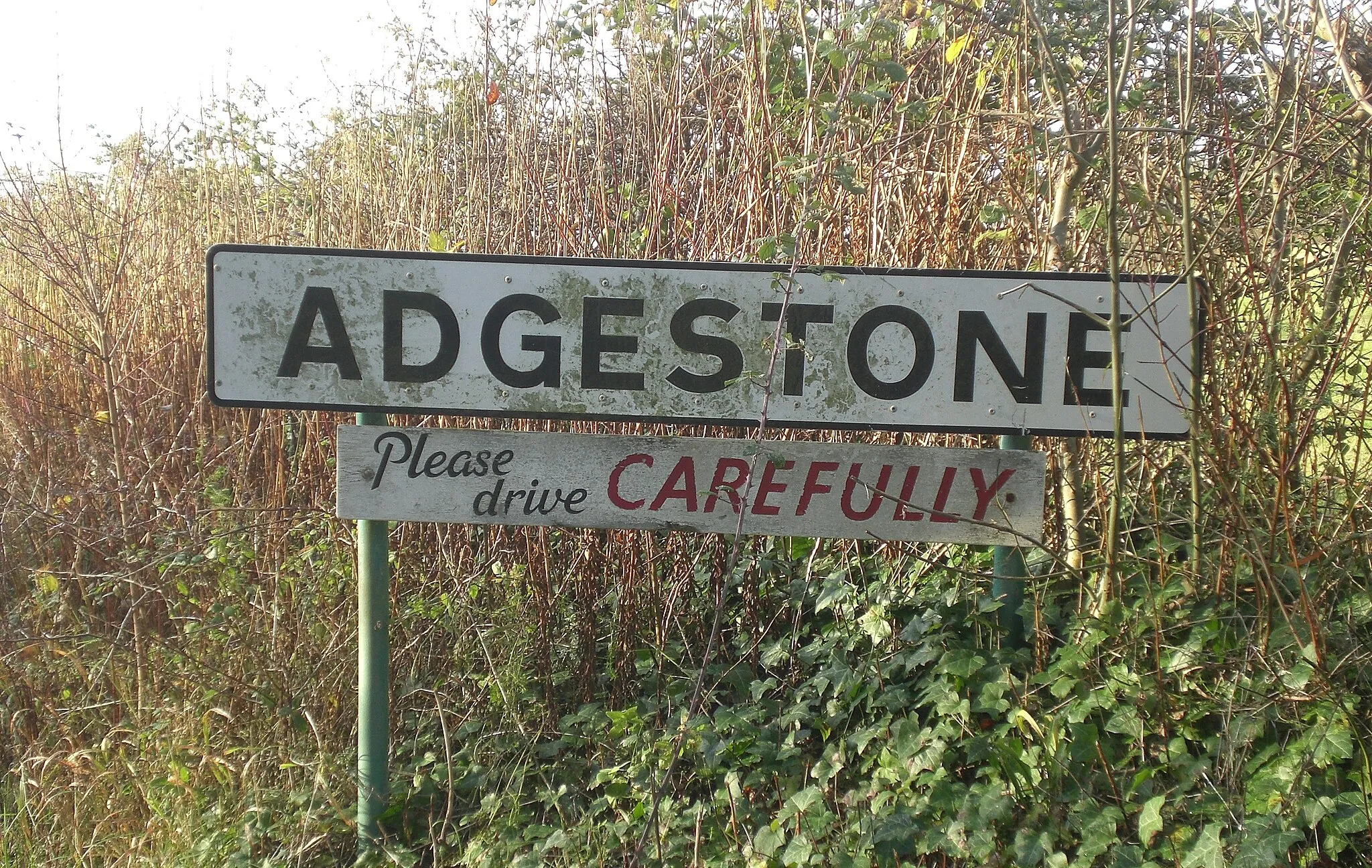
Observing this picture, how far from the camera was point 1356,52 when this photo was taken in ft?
6.93

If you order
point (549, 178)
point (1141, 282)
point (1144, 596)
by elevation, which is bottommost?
point (1144, 596)

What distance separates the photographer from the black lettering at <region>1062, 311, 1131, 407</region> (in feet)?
6.19

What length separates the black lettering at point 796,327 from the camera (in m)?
1.91

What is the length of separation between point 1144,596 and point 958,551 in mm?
521

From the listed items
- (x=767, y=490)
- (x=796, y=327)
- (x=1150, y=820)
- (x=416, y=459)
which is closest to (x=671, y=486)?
(x=767, y=490)

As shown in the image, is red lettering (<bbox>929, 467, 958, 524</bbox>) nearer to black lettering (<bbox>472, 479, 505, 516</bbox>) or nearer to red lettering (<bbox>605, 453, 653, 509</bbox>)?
red lettering (<bbox>605, 453, 653, 509</bbox>)

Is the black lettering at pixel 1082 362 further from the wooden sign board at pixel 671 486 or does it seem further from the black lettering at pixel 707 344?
the black lettering at pixel 707 344

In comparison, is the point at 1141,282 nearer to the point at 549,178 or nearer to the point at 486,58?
the point at 549,178

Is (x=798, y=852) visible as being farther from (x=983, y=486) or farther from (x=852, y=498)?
(x=983, y=486)

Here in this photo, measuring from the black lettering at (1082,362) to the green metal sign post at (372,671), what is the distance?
1.47 metres

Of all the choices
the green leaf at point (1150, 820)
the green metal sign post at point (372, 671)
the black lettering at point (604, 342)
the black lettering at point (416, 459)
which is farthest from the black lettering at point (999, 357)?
the green metal sign post at point (372, 671)

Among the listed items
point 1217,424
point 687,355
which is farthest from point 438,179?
point 1217,424

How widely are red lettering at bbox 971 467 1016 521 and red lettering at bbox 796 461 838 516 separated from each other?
295 millimetres

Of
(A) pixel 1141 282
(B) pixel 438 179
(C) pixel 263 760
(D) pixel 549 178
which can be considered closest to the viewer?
(A) pixel 1141 282
